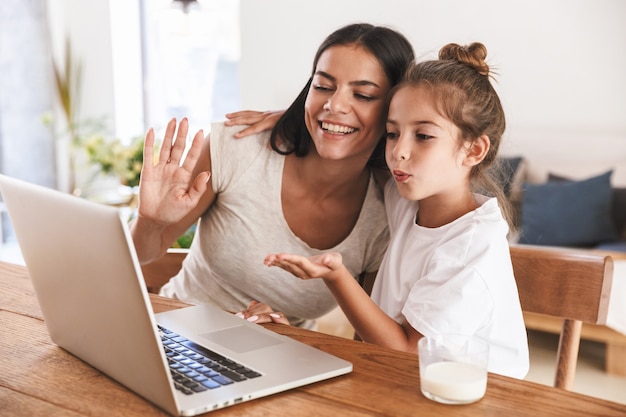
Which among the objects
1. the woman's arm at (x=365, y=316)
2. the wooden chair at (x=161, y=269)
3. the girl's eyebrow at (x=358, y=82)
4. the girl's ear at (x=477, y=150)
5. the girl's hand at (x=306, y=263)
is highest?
the girl's eyebrow at (x=358, y=82)

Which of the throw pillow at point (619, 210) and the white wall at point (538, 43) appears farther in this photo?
the white wall at point (538, 43)

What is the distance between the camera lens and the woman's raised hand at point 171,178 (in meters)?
1.33

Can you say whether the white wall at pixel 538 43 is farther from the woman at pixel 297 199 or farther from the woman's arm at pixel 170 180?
the woman's arm at pixel 170 180

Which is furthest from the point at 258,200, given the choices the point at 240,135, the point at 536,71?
the point at 536,71

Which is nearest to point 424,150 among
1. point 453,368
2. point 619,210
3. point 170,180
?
point 170,180

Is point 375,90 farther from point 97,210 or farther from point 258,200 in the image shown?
point 97,210

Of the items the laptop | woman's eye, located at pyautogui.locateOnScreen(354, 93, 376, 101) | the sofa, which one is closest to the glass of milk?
the laptop

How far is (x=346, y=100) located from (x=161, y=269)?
0.54 m

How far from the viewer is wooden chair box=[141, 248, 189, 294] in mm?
1549

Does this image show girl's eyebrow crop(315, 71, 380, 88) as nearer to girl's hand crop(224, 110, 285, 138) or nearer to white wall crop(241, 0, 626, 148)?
girl's hand crop(224, 110, 285, 138)

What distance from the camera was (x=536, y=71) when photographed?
13.3 ft

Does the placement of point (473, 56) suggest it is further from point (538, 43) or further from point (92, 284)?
point (538, 43)

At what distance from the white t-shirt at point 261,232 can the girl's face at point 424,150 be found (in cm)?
25

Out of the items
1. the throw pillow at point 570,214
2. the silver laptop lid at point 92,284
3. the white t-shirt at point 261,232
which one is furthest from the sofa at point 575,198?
the silver laptop lid at point 92,284
